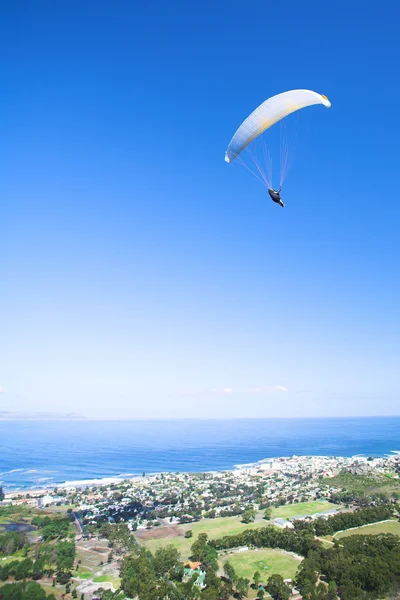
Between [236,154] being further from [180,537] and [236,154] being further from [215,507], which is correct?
[215,507]

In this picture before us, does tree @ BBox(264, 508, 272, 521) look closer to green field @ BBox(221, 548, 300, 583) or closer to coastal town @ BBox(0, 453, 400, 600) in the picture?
coastal town @ BBox(0, 453, 400, 600)

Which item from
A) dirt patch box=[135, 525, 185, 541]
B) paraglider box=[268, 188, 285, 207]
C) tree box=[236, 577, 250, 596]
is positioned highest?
paraglider box=[268, 188, 285, 207]

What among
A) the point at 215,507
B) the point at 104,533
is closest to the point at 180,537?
the point at 104,533

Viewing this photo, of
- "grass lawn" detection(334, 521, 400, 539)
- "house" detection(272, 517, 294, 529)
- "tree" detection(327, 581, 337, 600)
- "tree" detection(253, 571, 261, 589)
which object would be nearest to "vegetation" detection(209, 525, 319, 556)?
"grass lawn" detection(334, 521, 400, 539)

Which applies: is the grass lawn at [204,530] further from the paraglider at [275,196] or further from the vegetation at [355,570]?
the paraglider at [275,196]

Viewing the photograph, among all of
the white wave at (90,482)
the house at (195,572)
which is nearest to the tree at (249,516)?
the house at (195,572)

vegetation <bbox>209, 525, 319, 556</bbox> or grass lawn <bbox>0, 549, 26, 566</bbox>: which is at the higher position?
vegetation <bbox>209, 525, 319, 556</bbox>
